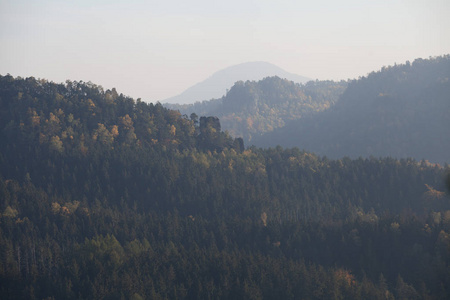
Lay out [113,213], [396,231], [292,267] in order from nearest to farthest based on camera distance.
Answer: [292,267]
[396,231]
[113,213]

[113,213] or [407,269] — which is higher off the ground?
[113,213]

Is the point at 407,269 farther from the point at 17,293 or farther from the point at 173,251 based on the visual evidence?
the point at 17,293

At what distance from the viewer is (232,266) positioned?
145 m

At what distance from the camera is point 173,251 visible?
15512 centimetres

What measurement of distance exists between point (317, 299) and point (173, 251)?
127 feet

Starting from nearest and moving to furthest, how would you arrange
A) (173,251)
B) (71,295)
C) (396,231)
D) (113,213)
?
(71,295) → (173,251) → (396,231) → (113,213)

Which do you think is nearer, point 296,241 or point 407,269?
point 407,269

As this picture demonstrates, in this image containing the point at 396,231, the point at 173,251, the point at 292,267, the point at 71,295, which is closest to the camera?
the point at 71,295

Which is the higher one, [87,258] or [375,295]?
[87,258]

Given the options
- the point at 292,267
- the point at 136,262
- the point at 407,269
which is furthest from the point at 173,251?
the point at 407,269

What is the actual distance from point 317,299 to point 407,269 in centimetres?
4022

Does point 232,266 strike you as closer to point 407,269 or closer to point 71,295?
point 71,295

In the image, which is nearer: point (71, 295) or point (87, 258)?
point (71, 295)

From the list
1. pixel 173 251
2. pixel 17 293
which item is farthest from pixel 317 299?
pixel 17 293
